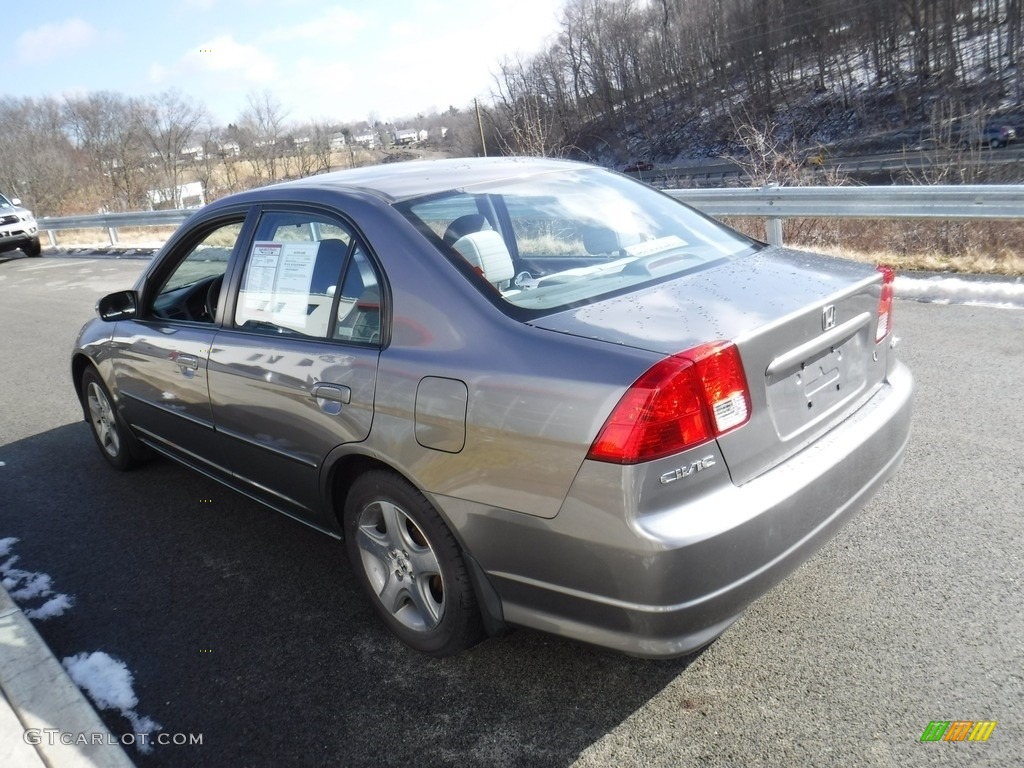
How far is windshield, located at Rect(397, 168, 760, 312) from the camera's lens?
2834 millimetres

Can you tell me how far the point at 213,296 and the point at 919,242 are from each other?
943cm

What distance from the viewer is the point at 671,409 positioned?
2207mm

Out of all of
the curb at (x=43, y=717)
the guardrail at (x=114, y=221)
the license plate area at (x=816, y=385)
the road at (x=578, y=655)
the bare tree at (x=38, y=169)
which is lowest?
the road at (x=578, y=655)

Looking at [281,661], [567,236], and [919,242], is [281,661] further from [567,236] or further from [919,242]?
[919,242]

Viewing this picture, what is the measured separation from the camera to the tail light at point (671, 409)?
219 cm

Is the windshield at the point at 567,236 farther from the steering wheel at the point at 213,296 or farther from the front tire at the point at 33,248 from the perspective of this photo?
the front tire at the point at 33,248

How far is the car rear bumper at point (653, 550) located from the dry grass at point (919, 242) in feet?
21.3

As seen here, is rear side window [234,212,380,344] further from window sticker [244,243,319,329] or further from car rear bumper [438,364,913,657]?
car rear bumper [438,364,913,657]

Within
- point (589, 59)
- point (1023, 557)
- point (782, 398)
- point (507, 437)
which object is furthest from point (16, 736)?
point (589, 59)

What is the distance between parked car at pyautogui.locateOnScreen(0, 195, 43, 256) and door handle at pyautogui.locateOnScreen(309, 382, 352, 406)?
20603 mm

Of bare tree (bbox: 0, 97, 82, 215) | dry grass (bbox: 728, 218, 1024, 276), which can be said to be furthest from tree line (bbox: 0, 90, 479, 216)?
dry grass (bbox: 728, 218, 1024, 276)

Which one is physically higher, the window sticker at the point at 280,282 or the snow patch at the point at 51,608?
the window sticker at the point at 280,282

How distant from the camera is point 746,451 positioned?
2357 millimetres

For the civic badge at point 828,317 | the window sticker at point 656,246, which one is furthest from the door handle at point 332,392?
the civic badge at point 828,317
